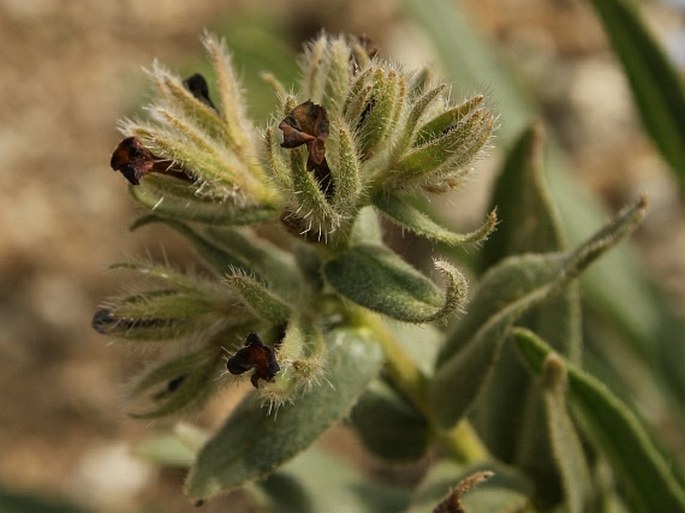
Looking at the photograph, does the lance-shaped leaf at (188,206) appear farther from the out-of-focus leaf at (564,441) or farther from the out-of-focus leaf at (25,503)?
the out-of-focus leaf at (25,503)

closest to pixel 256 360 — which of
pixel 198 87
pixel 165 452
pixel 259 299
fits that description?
pixel 259 299

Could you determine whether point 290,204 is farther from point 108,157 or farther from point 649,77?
point 108,157

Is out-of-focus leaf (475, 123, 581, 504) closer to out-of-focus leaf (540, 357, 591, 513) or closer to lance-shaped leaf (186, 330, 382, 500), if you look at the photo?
out-of-focus leaf (540, 357, 591, 513)

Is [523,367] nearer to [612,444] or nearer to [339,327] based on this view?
[612,444]

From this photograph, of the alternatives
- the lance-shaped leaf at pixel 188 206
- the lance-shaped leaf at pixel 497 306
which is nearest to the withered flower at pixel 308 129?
the lance-shaped leaf at pixel 188 206

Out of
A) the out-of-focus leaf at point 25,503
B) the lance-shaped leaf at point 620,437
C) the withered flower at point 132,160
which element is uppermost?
the withered flower at point 132,160
